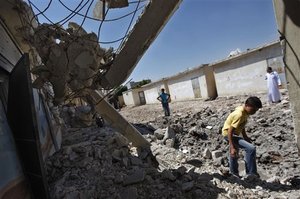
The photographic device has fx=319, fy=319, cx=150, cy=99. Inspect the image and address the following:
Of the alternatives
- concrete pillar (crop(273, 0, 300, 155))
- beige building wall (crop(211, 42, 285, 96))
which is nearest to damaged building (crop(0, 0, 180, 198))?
concrete pillar (crop(273, 0, 300, 155))

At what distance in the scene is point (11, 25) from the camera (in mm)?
5488

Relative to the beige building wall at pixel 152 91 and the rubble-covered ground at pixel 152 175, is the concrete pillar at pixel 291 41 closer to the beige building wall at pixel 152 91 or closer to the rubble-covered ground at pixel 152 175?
the rubble-covered ground at pixel 152 175

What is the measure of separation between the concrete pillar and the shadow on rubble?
1982 millimetres

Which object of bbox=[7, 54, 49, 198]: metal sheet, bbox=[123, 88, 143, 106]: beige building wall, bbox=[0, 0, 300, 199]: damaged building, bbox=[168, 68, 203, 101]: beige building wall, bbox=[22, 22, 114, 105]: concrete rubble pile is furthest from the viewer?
bbox=[123, 88, 143, 106]: beige building wall

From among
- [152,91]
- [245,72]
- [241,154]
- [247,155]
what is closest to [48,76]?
[247,155]

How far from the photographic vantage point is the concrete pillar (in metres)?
2.53

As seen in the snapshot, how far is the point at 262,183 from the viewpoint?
15.5ft

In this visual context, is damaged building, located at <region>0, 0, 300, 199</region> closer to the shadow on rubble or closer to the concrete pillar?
the concrete pillar

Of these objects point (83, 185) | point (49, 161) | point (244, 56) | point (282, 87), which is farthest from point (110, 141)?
point (244, 56)

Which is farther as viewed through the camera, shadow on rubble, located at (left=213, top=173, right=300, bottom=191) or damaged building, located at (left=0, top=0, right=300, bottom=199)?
shadow on rubble, located at (left=213, top=173, right=300, bottom=191)

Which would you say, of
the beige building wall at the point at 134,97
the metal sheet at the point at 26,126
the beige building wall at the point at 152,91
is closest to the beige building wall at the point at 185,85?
the beige building wall at the point at 152,91

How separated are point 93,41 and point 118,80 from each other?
0.62 m

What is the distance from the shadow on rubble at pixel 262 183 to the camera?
14.8 ft

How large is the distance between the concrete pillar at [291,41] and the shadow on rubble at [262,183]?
6.50ft
